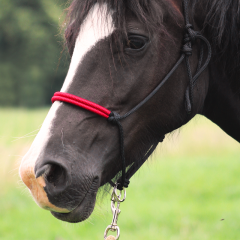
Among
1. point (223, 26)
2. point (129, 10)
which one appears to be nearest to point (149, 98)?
point (129, 10)

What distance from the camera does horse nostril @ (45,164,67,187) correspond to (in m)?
1.62

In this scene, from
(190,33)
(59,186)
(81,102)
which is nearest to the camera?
(59,186)

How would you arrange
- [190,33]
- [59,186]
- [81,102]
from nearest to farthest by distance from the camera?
[59,186] < [81,102] < [190,33]

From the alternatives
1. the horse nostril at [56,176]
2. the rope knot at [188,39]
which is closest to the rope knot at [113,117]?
the horse nostril at [56,176]

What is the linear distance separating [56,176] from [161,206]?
14.5 ft

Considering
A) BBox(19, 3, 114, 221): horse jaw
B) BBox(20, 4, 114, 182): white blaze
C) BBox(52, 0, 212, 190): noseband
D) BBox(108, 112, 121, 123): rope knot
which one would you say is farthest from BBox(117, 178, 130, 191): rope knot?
BBox(20, 4, 114, 182): white blaze

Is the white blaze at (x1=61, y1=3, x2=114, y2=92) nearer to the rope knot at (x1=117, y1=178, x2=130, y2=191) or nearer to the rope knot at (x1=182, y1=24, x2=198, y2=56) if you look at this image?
the rope knot at (x1=182, y1=24, x2=198, y2=56)

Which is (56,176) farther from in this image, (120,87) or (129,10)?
(129,10)

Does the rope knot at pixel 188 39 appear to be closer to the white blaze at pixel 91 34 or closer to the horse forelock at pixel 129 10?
the horse forelock at pixel 129 10

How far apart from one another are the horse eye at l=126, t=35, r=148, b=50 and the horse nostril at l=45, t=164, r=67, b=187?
0.82 m

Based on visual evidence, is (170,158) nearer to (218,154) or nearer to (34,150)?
(218,154)

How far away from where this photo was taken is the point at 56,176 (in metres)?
1.63

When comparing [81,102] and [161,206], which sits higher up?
[81,102]

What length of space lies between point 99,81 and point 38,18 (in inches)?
1306
